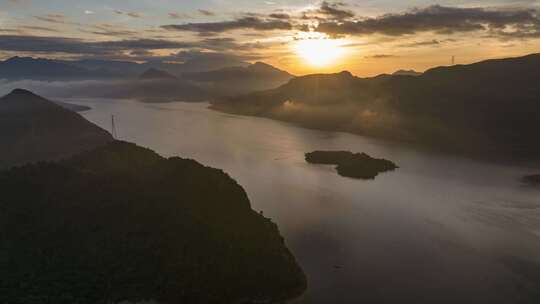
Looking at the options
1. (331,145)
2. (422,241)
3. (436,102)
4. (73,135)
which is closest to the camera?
(422,241)

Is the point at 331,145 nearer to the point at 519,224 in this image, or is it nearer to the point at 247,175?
the point at 247,175

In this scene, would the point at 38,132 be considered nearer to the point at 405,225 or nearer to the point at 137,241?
the point at 137,241

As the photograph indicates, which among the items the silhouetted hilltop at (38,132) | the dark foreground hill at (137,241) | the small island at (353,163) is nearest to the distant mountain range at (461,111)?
the small island at (353,163)

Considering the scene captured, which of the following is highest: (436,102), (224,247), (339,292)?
(436,102)

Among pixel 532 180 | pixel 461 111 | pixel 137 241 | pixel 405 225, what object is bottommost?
pixel 405 225

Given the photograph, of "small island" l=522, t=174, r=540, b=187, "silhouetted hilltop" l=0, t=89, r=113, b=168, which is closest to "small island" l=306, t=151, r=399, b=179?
"small island" l=522, t=174, r=540, b=187

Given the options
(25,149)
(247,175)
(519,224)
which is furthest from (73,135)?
(519,224)

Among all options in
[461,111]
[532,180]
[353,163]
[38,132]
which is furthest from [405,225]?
[461,111]
